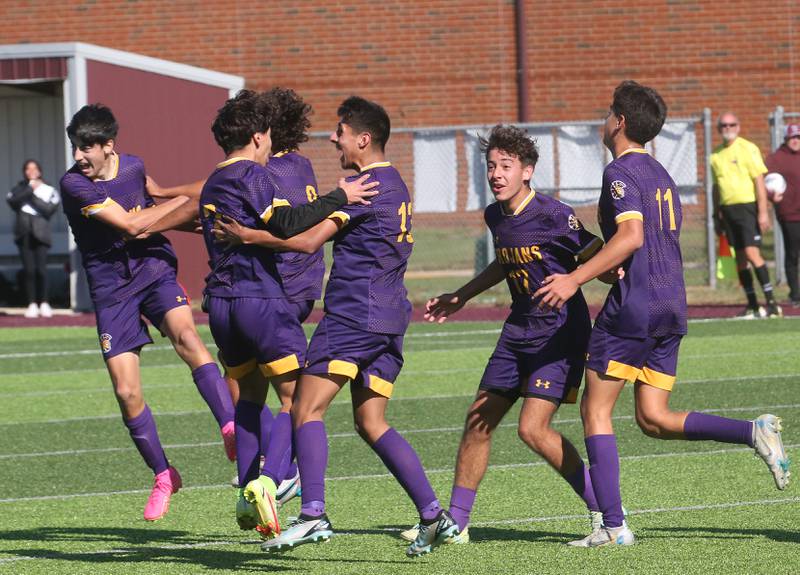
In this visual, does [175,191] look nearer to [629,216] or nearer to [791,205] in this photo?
[629,216]

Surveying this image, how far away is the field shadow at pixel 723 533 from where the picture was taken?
6.26 meters

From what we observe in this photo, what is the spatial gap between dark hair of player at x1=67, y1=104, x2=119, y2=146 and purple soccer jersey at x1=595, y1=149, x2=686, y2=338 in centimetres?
266

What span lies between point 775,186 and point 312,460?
1183cm

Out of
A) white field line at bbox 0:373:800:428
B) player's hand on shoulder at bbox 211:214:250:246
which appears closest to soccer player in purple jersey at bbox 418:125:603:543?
player's hand on shoulder at bbox 211:214:250:246

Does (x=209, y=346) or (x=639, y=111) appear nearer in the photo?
(x=639, y=111)

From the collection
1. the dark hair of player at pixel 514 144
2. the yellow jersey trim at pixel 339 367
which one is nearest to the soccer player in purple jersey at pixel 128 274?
the yellow jersey trim at pixel 339 367

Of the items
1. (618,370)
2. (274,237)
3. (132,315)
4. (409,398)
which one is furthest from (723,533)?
(409,398)

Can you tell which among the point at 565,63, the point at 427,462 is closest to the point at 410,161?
the point at 565,63

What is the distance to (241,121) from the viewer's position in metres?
6.27

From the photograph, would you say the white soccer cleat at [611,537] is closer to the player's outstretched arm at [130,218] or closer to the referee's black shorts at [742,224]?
the player's outstretched arm at [130,218]

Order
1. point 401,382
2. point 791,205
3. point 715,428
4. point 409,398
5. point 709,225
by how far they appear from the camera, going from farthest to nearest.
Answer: point 709,225 < point 791,205 < point 401,382 < point 409,398 < point 715,428

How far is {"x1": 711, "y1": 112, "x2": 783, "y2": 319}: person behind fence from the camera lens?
622 inches

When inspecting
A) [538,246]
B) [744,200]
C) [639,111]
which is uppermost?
[639,111]

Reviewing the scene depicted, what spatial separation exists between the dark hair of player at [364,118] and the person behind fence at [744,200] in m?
10.2
